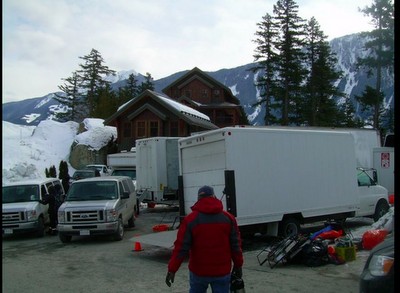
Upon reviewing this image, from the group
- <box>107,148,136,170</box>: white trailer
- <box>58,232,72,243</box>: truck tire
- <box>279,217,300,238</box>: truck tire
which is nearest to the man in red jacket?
<box>279,217,300,238</box>: truck tire

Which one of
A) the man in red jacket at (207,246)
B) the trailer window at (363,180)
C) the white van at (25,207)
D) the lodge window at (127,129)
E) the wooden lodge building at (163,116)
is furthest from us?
the lodge window at (127,129)

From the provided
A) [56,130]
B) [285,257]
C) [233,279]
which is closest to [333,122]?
[56,130]

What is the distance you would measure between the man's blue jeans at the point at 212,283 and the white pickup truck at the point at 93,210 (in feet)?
28.1

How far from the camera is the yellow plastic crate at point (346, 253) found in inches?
374

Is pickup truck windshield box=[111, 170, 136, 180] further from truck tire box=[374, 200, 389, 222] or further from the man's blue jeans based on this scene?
the man's blue jeans

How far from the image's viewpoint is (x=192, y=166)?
12.1m

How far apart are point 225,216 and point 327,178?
8.53 meters

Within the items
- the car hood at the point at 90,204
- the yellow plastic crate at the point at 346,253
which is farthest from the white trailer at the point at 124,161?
the yellow plastic crate at the point at 346,253

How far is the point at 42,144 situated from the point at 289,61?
30035mm

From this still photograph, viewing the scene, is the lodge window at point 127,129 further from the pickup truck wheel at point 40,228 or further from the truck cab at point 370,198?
the truck cab at point 370,198

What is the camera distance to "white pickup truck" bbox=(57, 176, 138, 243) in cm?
1305

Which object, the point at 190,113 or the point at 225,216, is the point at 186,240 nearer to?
the point at 225,216
